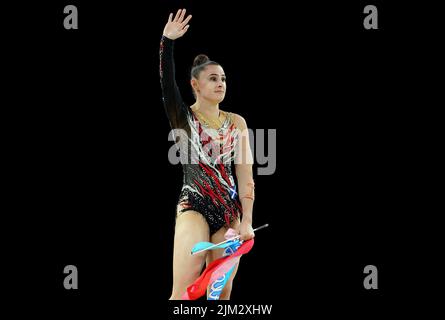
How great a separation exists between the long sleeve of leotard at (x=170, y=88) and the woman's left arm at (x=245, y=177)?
0.39 m

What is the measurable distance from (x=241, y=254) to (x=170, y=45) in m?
1.29

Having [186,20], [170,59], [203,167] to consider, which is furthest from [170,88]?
[203,167]

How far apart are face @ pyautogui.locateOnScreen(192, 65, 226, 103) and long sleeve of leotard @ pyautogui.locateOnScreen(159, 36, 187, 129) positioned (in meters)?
0.17

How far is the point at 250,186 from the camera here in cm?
380

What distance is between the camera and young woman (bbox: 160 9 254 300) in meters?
3.60

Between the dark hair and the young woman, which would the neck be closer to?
the young woman

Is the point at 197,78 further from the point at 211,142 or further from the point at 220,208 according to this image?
the point at 220,208

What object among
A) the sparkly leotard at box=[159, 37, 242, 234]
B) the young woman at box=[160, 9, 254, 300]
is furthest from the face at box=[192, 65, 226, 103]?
the sparkly leotard at box=[159, 37, 242, 234]

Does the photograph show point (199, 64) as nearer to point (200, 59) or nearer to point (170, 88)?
point (200, 59)

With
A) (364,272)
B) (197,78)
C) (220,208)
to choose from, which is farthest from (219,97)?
(364,272)

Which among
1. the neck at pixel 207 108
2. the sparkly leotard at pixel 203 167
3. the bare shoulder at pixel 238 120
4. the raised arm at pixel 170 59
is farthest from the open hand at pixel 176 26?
the bare shoulder at pixel 238 120

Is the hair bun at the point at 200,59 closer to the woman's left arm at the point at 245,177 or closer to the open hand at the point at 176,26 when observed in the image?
the open hand at the point at 176,26

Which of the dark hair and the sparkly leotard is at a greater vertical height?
the dark hair

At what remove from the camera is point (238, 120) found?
12.9ft
